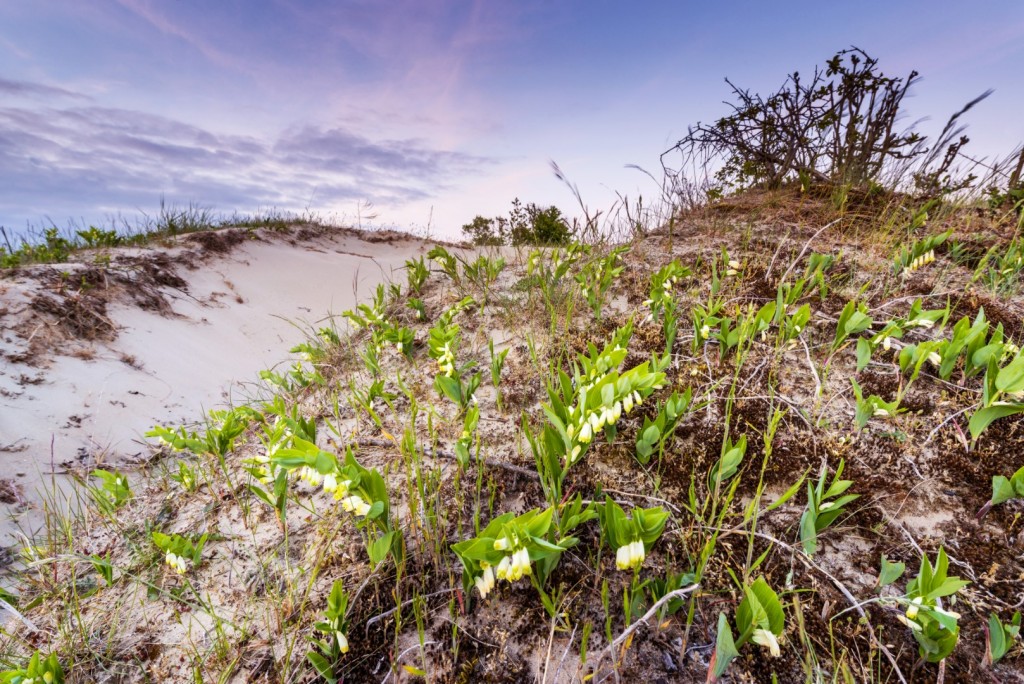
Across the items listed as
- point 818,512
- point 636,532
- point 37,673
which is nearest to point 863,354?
point 818,512

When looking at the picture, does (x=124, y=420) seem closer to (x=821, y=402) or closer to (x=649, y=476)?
(x=649, y=476)

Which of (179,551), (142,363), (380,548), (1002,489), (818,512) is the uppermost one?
(1002,489)

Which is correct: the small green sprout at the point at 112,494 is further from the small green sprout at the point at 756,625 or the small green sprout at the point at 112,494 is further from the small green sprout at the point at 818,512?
the small green sprout at the point at 818,512

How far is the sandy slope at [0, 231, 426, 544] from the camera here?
3461 millimetres

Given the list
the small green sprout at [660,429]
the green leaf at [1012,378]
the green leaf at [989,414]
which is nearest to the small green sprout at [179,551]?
the small green sprout at [660,429]

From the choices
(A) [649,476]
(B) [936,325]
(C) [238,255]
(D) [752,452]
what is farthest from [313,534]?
(C) [238,255]

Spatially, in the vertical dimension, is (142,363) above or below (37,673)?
above

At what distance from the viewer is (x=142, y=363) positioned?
4.59m

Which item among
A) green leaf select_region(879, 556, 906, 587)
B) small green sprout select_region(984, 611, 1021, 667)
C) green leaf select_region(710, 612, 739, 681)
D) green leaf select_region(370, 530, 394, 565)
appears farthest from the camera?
green leaf select_region(370, 530, 394, 565)

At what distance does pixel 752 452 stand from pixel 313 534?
2.04 metres

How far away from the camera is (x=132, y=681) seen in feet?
5.57

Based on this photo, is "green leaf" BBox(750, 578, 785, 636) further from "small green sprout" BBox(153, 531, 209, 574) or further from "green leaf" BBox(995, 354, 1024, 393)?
"small green sprout" BBox(153, 531, 209, 574)

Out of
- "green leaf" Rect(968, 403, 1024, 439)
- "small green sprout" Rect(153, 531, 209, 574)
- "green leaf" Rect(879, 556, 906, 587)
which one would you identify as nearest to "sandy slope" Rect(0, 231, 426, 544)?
"small green sprout" Rect(153, 531, 209, 574)

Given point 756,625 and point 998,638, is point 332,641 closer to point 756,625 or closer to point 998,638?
point 756,625
